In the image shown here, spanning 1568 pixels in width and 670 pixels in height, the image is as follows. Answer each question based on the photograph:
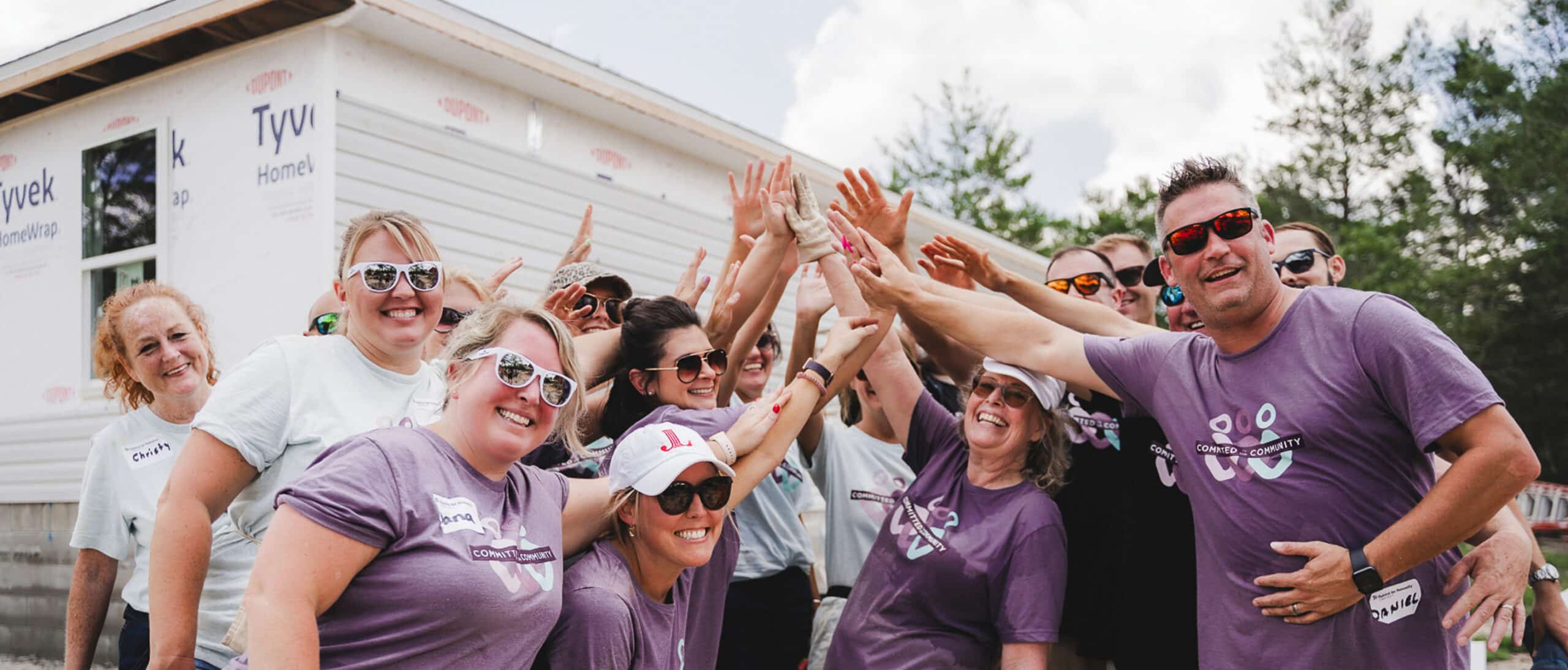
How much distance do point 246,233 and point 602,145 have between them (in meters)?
3.06

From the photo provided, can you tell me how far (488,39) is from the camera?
774 cm

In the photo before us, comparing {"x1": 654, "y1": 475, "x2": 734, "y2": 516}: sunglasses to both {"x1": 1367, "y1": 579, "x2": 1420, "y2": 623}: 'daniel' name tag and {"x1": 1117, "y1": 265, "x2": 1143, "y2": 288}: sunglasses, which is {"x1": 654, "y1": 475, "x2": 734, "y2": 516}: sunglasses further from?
{"x1": 1117, "y1": 265, "x2": 1143, "y2": 288}: sunglasses

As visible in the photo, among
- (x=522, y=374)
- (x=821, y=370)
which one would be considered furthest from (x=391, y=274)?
(x=821, y=370)

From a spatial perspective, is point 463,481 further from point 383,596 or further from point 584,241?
point 584,241

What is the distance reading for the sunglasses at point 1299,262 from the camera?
3920mm

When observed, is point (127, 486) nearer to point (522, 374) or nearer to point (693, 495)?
point (522, 374)

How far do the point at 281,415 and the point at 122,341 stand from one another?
4.79 feet

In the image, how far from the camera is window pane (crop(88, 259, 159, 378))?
8.14m

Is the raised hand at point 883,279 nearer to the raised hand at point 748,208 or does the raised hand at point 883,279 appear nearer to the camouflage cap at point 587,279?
the raised hand at point 748,208

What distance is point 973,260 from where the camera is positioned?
4.27m

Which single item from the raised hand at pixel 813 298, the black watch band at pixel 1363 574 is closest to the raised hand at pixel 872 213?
the raised hand at pixel 813 298

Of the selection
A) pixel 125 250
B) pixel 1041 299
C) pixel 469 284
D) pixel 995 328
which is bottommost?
pixel 995 328

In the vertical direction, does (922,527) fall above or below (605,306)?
below

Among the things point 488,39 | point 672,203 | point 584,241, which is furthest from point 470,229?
point 584,241
